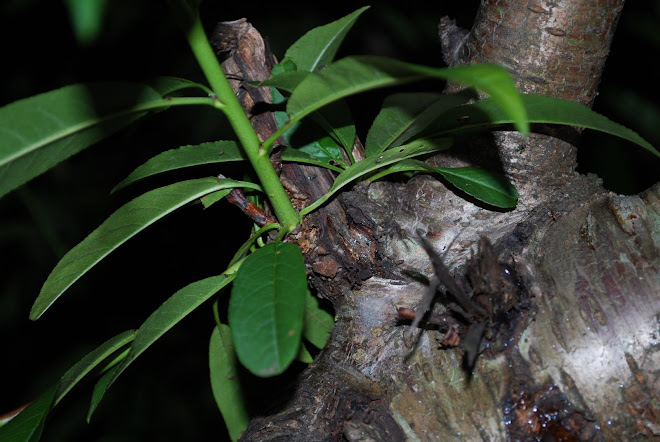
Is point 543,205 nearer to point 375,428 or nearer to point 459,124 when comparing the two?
point 459,124

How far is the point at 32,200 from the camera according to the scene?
183cm

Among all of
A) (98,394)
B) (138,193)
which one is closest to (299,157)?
(98,394)

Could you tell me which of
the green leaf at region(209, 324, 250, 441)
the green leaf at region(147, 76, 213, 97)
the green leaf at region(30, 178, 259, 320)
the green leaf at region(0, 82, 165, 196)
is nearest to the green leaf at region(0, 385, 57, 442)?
the green leaf at region(30, 178, 259, 320)

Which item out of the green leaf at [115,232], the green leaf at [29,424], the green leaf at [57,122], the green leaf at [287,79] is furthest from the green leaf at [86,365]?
the green leaf at [287,79]

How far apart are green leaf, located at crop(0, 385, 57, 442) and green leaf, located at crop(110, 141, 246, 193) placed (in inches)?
14.5

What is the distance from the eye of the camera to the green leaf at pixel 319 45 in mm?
875

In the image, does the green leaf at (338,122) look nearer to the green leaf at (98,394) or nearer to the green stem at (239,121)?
the green stem at (239,121)

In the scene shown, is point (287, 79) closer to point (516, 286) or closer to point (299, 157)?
point (299, 157)

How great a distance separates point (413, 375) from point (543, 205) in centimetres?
35

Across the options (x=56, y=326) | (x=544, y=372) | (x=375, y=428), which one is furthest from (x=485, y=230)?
(x=56, y=326)

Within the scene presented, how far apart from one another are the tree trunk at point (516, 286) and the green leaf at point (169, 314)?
6.3 inches

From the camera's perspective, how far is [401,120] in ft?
2.60

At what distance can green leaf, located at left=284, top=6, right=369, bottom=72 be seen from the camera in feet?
2.87

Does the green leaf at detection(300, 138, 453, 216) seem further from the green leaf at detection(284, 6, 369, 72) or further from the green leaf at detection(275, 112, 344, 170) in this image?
the green leaf at detection(284, 6, 369, 72)
